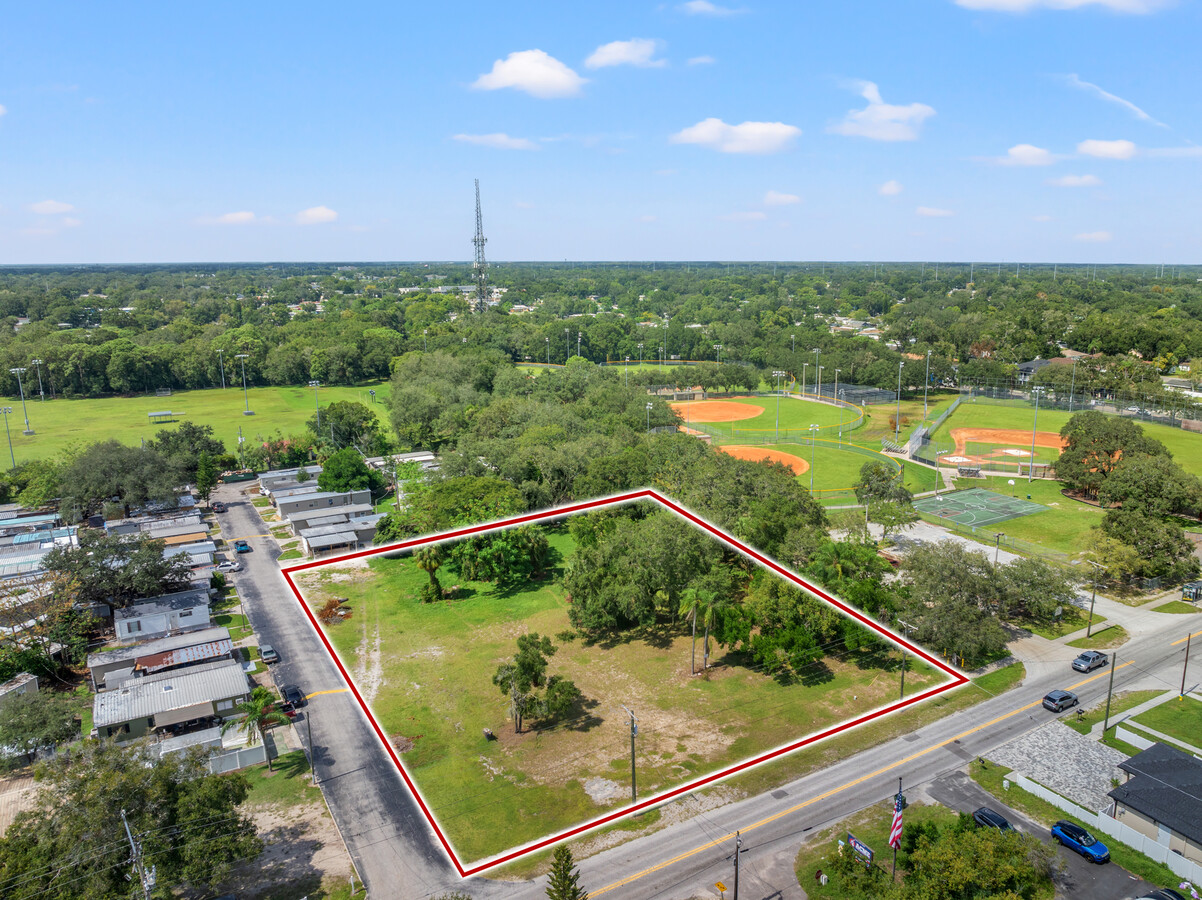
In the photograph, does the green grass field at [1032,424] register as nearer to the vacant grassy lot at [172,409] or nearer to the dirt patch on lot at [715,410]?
the dirt patch on lot at [715,410]

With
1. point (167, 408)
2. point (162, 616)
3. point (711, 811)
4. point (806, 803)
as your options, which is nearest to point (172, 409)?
point (167, 408)

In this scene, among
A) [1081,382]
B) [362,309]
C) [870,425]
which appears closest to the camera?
[870,425]

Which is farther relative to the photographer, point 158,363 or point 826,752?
point 158,363

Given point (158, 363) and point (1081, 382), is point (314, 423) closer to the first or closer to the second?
point (158, 363)

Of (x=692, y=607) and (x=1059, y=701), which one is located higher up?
(x=692, y=607)

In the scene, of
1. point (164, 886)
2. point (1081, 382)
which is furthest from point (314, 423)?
point (1081, 382)

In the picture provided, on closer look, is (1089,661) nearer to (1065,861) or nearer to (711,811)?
(1065,861)

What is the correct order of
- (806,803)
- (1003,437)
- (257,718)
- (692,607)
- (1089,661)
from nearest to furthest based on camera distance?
1. (806,803)
2. (692,607)
3. (257,718)
4. (1089,661)
5. (1003,437)

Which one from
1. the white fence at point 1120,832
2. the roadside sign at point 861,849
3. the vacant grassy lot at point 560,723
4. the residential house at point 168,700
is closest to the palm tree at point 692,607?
the vacant grassy lot at point 560,723
